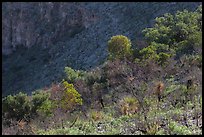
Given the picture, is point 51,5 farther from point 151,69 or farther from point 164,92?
point 164,92

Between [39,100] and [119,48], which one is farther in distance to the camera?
[119,48]

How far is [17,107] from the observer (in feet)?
47.9

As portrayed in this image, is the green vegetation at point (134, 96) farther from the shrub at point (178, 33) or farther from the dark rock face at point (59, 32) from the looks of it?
the dark rock face at point (59, 32)

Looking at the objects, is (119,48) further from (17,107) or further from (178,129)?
(178,129)

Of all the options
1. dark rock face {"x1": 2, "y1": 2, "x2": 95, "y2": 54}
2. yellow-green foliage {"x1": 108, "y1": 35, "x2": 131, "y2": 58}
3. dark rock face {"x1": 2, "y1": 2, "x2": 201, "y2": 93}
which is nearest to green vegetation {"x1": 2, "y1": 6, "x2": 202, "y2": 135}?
yellow-green foliage {"x1": 108, "y1": 35, "x2": 131, "y2": 58}

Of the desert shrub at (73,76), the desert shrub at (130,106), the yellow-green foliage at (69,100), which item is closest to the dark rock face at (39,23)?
the desert shrub at (73,76)

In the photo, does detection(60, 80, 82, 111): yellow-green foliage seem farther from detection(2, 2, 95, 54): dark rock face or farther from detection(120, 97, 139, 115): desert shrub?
detection(2, 2, 95, 54): dark rock face

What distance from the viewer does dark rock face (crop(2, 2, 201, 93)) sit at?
22266 mm

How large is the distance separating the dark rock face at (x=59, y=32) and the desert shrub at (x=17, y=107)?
6.37m

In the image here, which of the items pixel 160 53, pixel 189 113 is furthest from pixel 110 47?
pixel 189 113

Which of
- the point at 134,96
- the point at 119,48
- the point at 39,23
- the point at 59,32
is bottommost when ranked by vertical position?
the point at 134,96

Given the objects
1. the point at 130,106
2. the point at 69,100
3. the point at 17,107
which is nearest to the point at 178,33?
the point at 69,100

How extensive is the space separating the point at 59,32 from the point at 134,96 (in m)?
16.3

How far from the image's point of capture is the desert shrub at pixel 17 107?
14.1 m
